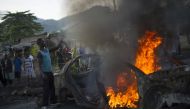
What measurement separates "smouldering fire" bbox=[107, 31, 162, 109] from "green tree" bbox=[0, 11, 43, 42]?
46185mm

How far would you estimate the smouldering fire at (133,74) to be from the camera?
913 centimetres

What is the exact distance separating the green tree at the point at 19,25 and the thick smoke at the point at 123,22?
4398cm

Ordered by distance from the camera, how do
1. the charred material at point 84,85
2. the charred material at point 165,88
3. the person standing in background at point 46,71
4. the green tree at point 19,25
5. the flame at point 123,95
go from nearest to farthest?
1. the charred material at point 165,88
2. the flame at point 123,95
3. the charred material at point 84,85
4. the person standing in background at point 46,71
5. the green tree at point 19,25

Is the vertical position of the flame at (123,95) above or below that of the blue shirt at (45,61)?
below

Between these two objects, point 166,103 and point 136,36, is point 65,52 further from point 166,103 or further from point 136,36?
point 166,103

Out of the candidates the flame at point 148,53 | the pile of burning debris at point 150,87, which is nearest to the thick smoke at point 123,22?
the flame at point 148,53

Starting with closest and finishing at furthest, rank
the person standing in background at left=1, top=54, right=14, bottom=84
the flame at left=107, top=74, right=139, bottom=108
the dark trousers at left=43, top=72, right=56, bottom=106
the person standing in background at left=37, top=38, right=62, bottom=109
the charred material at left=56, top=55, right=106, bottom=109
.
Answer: the flame at left=107, top=74, right=139, bottom=108, the charred material at left=56, top=55, right=106, bottom=109, the person standing in background at left=37, top=38, right=62, bottom=109, the dark trousers at left=43, top=72, right=56, bottom=106, the person standing in background at left=1, top=54, right=14, bottom=84

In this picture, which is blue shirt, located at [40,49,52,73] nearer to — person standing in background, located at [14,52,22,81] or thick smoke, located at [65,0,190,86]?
thick smoke, located at [65,0,190,86]

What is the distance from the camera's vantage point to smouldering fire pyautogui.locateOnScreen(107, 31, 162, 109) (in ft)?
30.0

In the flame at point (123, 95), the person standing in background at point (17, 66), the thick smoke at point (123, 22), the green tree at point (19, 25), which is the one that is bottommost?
the flame at point (123, 95)

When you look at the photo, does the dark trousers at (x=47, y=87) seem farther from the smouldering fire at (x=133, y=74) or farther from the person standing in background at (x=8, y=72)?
the person standing in background at (x=8, y=72)

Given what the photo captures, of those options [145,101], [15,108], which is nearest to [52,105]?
[15,108]

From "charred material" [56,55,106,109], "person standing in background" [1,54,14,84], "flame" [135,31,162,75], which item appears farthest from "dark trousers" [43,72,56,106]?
"person standing in background" [1,54,14,84]

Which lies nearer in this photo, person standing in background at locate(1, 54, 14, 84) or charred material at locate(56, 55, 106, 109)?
charred material at locate(56, 55, 106, 109)
